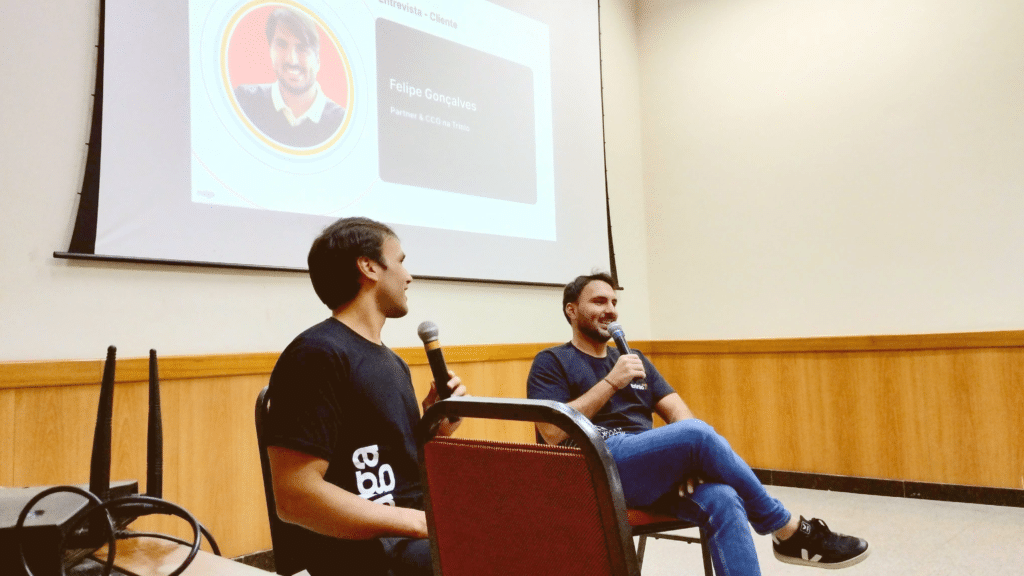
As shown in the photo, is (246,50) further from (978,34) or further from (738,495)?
(978,34)

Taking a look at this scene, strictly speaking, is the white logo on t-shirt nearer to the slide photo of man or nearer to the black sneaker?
the black sneaker

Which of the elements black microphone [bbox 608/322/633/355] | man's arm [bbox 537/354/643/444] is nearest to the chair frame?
man's arm [bbox 537/354/643/444]

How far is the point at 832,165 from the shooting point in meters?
3.76

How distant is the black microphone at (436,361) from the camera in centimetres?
133

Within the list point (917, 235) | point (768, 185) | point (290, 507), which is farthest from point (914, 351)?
point (290, 507)

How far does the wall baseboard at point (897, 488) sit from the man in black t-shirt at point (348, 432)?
2.95 meters

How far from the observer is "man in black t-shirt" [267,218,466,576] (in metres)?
1.14

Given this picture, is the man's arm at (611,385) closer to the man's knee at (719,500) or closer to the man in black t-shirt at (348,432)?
the man's knee at (719,500)

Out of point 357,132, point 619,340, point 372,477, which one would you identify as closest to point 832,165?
point 619,340

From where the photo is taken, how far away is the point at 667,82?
445 cm

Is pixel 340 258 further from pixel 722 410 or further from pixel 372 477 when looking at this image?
pixel 722 410

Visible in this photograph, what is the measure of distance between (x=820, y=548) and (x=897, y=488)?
2129 millimetres

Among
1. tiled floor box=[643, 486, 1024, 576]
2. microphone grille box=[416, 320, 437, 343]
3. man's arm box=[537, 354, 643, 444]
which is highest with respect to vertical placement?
microphone grille box=[416, 320, 437, 343]

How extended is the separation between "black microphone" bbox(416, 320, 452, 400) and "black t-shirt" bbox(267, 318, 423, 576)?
0.07 m
